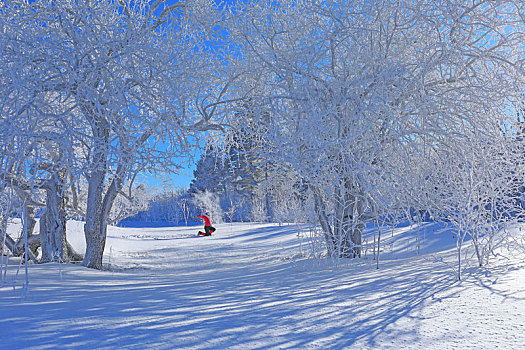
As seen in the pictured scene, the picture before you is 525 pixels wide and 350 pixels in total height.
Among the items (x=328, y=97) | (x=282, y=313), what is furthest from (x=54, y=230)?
(x=282, y=313)

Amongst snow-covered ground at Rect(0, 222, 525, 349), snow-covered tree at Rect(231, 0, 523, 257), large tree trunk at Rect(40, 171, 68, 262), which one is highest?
snow-covered tree at Rect(231, 0, 523, 257)

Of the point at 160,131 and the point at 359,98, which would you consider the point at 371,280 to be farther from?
the point at 160,131

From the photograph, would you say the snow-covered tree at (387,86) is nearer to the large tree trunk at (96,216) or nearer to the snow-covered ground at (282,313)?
the snow-covered ground at (282,313)

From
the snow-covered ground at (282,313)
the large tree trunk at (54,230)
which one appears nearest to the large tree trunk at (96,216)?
the large tree trunk at (54,230)

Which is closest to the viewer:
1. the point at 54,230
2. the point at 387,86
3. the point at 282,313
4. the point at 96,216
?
the point at 282,313

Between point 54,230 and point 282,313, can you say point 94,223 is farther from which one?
point 282,313

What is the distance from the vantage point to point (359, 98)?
19.6 ft

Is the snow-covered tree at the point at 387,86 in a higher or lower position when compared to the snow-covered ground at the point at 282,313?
higher

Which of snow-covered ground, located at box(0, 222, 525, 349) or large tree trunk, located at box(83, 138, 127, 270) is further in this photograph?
large tree trunk, located at box(83, 138, 127, 270)

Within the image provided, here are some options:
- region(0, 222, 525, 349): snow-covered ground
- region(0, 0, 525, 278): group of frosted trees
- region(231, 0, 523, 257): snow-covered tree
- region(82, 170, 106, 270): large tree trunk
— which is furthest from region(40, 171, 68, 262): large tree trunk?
region(231, 0, 523, 257): snow-covered tree

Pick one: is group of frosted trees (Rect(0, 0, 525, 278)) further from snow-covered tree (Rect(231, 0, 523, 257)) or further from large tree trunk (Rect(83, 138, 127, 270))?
large tree trunk (Rect(83, 138, 127, 270))

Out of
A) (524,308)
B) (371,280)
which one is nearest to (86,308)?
(371,280)

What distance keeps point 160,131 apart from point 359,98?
2.83 metres

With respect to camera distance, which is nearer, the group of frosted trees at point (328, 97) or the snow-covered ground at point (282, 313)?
the snow-covered ground at point (282, 313)
